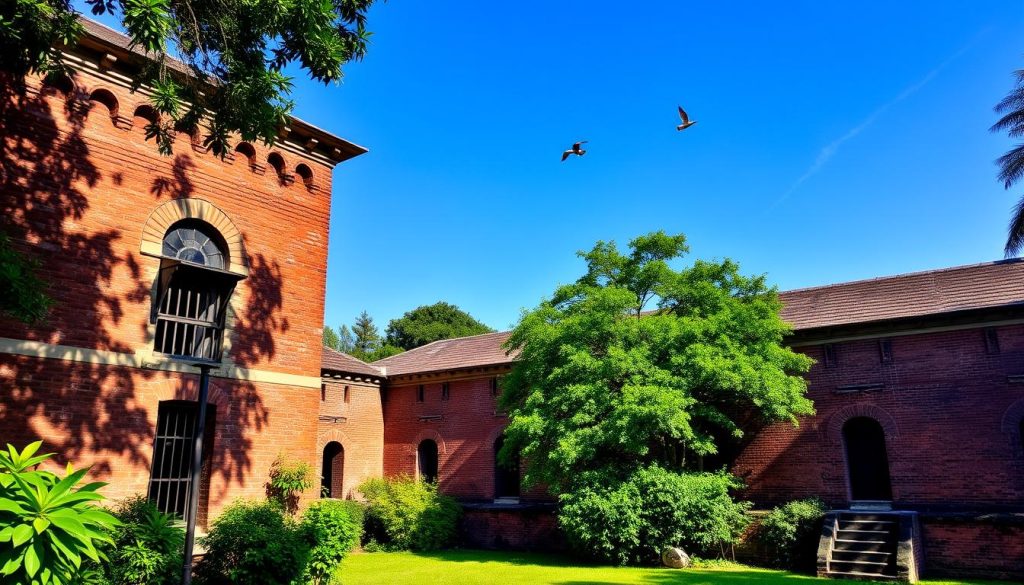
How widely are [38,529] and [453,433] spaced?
1935 cm

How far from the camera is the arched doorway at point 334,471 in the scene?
24.1 metres

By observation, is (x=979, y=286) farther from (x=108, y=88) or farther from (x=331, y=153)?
(x=108, y=88)

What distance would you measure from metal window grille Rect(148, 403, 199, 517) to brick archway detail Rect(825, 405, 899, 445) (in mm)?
15522

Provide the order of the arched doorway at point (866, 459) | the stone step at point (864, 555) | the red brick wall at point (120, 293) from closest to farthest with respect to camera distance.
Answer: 1. the red brick wall at point (120, 293)
2. the stone step at point (864, 555)
3. the arched doorway at point (866, 459)

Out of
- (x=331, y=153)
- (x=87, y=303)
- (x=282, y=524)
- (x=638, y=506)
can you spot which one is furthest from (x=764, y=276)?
(x=87, y=303)

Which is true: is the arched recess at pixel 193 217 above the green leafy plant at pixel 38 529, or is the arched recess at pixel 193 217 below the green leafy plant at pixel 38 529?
above

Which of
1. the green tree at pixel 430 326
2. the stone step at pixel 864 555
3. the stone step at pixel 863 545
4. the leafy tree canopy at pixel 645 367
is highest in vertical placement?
the green tree at pixel 430 326

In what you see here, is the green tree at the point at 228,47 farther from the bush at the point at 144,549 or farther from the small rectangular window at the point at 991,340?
the small rectangular window at the point at 991,340

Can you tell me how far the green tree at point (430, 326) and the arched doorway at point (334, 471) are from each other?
1318 inches

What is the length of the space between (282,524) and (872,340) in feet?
50.3

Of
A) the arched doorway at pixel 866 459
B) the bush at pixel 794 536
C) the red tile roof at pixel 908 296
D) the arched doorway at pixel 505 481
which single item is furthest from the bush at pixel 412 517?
the red tile roof at pixel 908 296

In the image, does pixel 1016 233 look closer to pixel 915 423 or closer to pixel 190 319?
pixel 915 423

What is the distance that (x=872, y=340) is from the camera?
17.2 meters

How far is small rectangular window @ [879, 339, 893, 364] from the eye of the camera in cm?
1691
